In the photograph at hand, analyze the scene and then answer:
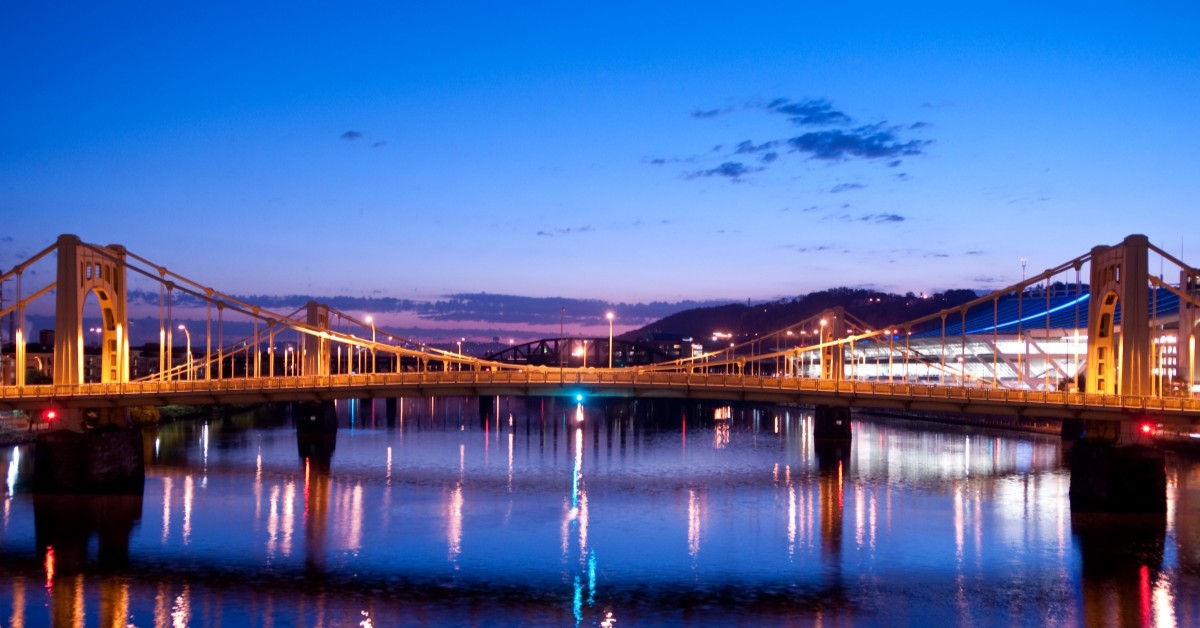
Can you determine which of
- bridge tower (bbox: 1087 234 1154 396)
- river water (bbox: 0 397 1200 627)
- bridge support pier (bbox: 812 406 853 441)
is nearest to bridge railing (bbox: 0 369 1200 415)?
bridge tower (bbox: 1087 234 1154 396)

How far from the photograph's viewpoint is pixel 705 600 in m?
38.1

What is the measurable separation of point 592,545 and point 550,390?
52.5 feet

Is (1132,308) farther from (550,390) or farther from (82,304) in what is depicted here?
(82,304)

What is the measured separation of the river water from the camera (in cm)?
3666

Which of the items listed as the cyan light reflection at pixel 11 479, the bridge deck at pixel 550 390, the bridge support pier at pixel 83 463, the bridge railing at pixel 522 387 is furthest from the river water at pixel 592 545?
the bridge railing at pixel 522 387

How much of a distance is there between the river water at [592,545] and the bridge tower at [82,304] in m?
7.10

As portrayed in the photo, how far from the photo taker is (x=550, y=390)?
203ft

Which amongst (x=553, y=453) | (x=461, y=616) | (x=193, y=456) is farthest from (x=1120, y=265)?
(x=193, y=456)

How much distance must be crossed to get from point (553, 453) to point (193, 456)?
2693 cm

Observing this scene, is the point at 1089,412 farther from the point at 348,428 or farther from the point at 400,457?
the point at 348,428

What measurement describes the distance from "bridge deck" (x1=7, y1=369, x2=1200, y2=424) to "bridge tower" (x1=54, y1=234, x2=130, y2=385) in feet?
6.63

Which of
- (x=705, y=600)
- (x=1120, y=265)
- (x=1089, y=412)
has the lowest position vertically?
(x=705, y=600)

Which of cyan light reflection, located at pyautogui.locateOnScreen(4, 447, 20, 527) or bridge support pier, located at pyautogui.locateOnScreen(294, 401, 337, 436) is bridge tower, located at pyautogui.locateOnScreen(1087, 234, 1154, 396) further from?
bridge support pier, located at pyautogui.locateOnScreen(294, 401, 337, 436)

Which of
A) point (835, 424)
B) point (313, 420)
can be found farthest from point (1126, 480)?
point (313, 420)
